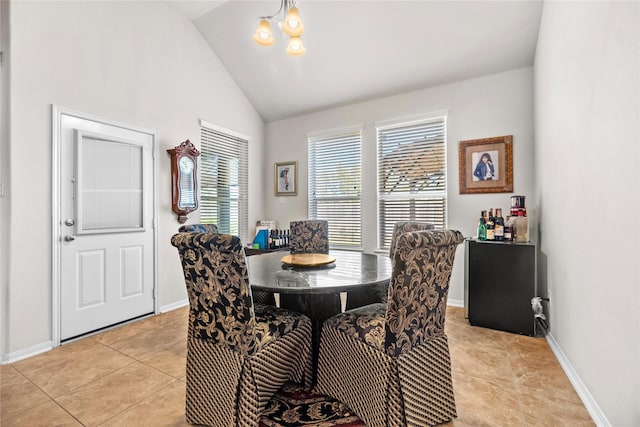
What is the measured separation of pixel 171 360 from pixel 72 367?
694 millimetres

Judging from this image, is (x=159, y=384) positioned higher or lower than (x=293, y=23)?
lower

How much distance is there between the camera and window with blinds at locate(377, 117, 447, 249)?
3822 millimetres

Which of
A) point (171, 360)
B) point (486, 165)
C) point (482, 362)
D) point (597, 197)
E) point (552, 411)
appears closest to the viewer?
point (597, 197)

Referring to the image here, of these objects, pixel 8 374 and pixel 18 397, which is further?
pixel 8 374

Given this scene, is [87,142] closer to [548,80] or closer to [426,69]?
[426,69]

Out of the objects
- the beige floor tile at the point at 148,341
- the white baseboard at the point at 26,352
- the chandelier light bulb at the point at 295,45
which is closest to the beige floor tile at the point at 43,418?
the beige floor tile at the point at 148,341

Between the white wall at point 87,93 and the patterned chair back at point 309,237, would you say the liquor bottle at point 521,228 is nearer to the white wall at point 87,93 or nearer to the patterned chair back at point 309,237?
the patterned chair back at point 309,237

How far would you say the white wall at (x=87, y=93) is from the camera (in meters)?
2.48

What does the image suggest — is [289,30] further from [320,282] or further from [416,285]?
[416,285]

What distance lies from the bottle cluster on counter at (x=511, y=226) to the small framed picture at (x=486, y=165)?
0.47m

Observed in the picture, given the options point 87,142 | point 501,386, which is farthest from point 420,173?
point 87,142

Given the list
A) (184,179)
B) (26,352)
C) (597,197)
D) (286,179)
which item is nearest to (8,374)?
(26,352)

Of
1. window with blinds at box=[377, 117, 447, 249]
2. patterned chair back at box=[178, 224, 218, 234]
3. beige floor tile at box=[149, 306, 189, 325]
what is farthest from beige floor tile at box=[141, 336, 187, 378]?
window with blinds at box=[377, 117, 447, 249]

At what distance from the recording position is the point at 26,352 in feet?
8.15
